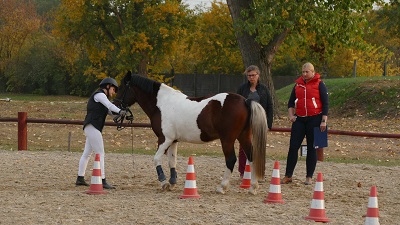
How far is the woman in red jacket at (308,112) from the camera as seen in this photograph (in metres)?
11.9

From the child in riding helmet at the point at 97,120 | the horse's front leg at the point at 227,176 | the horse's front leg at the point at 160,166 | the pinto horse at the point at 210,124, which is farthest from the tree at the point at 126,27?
the horse's front leg at the point at 227,176

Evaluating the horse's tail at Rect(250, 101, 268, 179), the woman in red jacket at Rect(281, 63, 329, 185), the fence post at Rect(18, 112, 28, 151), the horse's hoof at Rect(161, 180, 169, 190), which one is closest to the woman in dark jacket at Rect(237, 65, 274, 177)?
the woman in red jacket at Rect(281, 63, 329, 185)

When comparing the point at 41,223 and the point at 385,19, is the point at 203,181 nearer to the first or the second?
the point at 41,223

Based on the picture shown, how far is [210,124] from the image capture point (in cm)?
1089

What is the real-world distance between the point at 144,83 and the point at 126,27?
28687 millimetres

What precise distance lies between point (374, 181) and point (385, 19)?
26547mm

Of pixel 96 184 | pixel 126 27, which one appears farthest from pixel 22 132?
pixel 126 27

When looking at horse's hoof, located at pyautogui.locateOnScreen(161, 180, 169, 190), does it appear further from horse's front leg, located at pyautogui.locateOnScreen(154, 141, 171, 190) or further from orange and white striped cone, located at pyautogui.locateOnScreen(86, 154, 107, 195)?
orange and white striped cone, located at pyautogui.locateOnScreen(86, 154, 107, 195)

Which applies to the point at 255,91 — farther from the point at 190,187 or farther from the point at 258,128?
the point at 190,187

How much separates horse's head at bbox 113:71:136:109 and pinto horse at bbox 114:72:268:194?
0.71 ft

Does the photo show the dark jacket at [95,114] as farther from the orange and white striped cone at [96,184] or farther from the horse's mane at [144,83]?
the orange and white striped cone at [96,184]

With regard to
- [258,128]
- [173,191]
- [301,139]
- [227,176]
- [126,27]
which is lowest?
[173,191]

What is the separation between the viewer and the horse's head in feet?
37.9

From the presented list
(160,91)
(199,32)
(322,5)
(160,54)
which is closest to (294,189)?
(160,91)
